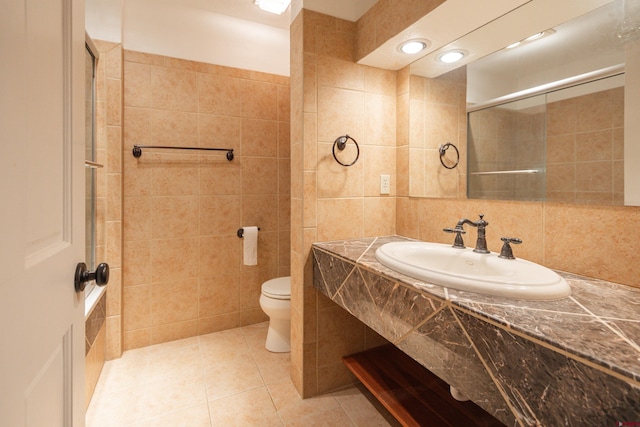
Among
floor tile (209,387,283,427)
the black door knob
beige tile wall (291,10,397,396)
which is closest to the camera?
the black door knob

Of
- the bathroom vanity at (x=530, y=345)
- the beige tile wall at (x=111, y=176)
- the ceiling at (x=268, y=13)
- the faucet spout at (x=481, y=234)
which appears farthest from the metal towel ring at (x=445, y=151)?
the beige tile wall at (x=111, y=176)

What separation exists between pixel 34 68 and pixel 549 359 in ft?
3.62

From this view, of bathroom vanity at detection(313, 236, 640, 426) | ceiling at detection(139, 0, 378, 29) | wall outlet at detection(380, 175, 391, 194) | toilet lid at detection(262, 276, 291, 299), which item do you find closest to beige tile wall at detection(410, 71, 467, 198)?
wall outlet at detection(380, 175, 391, 194)

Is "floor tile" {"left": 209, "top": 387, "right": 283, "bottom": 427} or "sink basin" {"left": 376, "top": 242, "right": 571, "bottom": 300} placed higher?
"sink basin" {"left": 376, "top": 242, "right": 571, "bottom": 300}

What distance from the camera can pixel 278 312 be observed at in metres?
1.99

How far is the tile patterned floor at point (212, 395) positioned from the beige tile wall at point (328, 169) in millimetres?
127

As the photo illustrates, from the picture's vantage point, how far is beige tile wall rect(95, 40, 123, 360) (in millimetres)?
1883

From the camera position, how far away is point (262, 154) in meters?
2.45

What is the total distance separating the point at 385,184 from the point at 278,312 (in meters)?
1.12

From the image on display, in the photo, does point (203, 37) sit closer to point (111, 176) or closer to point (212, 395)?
point (111, 176)

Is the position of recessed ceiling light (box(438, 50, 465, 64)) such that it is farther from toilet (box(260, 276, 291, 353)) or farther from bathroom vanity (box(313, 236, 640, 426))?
toilet (box(260, 276, 291, 353))

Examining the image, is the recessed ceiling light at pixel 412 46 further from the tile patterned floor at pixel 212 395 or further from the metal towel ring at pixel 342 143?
the tile patterned floor at pixel 212 395

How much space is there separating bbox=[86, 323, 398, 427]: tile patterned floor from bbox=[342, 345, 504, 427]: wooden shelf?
7.6 inches

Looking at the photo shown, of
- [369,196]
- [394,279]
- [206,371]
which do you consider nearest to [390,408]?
[394,279]
